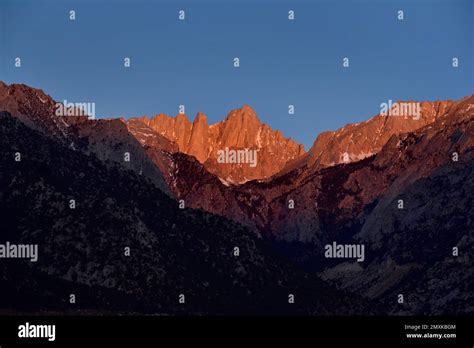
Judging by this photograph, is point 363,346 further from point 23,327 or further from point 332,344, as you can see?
point 23,327

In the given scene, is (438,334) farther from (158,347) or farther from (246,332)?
(158,347)

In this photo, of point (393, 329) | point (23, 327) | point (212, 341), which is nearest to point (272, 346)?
point (212, 341)

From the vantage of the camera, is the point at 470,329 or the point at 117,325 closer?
the point at 117,325

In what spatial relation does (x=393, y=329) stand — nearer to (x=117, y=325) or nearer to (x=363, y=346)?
(x=363, y=346)

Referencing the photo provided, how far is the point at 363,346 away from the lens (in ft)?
262

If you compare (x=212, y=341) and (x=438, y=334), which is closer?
(x=212, y=341)

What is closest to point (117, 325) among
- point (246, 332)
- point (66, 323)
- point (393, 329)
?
point (66, 323)

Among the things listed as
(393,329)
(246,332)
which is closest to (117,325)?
(246,332)

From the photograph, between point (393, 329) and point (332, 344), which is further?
point (393, 329)

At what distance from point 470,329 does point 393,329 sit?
8439 millimetres

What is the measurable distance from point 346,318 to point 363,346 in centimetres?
423

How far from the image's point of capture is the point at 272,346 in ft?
260

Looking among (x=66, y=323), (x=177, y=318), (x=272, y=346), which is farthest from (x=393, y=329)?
(x=66, y=323)

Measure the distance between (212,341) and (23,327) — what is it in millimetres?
15188
